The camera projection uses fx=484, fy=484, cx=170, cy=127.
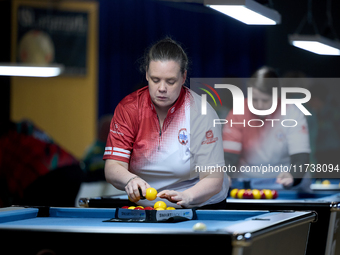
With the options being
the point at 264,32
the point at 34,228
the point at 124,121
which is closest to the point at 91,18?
the point at 264,32

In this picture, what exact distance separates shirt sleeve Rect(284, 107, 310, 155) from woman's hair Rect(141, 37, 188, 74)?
1475mm

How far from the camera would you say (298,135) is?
141 inches

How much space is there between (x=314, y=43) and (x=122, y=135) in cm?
296

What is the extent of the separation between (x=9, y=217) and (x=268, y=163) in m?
2.29

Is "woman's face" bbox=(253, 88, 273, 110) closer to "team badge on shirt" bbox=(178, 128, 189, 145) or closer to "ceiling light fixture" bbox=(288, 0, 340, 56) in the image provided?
"ceiling light fixture" bbox=(288, 0, 340, 56)

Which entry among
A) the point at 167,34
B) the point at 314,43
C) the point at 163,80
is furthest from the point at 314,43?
the point at 167,34

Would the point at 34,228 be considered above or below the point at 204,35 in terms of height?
below

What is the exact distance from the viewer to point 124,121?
2430mm

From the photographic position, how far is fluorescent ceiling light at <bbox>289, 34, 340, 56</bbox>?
15.0ft

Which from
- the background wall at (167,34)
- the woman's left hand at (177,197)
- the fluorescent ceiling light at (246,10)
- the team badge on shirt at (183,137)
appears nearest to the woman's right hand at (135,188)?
the woman's left hand at (177,197)

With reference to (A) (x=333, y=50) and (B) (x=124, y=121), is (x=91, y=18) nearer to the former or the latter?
(A) (x=333, y=50)

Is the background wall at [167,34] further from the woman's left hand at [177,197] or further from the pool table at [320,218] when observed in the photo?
the woman's left hand at [177,197]

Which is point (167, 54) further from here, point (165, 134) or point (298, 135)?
point (298, 135)

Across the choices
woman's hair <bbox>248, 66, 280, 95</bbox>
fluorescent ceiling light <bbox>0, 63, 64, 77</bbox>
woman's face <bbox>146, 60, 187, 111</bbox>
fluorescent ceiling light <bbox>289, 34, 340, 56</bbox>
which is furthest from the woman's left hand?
fluorescent ceiling light <bbox>0, 63, 64, 77</bbox>
